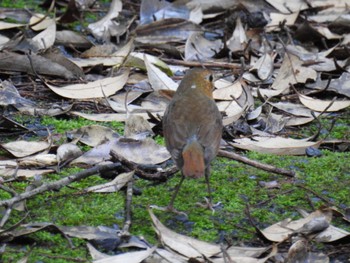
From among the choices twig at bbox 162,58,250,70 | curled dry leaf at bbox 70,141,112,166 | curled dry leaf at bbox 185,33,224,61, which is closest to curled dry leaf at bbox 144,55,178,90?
twig at bbox 162,58,250,70

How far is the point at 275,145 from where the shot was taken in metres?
5.00

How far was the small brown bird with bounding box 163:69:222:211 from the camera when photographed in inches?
159

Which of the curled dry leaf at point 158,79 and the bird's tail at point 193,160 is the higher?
the bird's tail at point 193,160

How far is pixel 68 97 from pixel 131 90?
48 centimetres

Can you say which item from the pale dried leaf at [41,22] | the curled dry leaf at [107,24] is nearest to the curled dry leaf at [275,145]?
the curled dry leaf at [107,24]

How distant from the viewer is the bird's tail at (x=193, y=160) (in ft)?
→ 12.9

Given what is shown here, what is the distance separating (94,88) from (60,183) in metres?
1.70

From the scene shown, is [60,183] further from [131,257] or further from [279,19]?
[279,19]

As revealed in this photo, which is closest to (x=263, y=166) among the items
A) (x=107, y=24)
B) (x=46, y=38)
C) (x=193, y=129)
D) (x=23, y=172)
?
(x=193, y=129)

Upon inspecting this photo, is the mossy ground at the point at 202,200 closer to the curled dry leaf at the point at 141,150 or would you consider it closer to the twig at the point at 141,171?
the twig at the point at 141,171

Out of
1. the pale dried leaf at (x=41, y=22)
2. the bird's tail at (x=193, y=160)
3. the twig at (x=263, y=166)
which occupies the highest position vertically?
the bird's tail at (x=193, y=160)

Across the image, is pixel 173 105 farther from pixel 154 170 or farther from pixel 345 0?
pixel 345 0

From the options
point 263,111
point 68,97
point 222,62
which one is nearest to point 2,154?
point 68,97

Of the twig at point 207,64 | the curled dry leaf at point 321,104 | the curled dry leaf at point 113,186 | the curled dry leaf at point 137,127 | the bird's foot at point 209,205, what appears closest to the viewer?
the bird's foot at point 209,205
